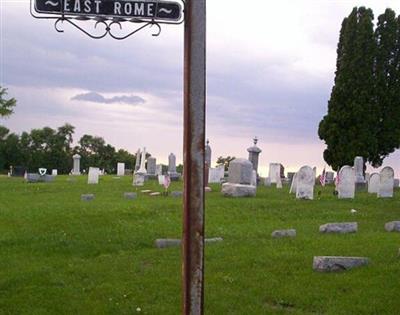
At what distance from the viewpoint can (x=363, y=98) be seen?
3503 cm

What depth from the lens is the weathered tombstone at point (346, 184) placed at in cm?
2148

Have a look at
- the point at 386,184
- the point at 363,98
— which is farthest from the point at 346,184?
the point at 363,98

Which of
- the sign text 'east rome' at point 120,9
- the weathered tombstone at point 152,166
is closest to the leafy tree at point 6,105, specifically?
the weathered tombstone at point 152,166

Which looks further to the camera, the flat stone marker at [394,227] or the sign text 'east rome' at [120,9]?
the flat stone marker at [394,227]

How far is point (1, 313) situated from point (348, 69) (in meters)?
31.2

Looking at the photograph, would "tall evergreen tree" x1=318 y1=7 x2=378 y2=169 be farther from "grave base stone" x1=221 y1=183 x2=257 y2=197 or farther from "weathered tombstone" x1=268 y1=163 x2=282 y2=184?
"grave base stone" x1=221 y1=183 x2=257 y2=197

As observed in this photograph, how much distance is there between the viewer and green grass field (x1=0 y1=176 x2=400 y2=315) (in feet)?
25.3

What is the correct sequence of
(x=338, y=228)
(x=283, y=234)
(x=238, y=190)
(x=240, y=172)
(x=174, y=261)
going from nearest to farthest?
1. (x=174, y=261)
2. (x=283, y=234)
3. (x=338, y=228)
4. (x=238, y=190)
5. (x=240, y=172)

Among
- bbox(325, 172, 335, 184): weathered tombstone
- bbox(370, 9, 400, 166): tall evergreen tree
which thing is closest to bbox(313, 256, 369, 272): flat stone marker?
bbox(325, 172, 335, 184): weathered tombstone

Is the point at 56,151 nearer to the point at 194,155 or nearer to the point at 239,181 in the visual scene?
the point at 239,181

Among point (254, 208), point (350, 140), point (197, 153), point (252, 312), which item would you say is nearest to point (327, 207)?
point (254, 208)

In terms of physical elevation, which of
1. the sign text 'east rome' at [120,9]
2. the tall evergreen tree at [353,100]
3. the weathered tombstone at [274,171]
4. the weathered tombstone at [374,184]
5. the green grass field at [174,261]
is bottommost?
the green grass field at [174,261]

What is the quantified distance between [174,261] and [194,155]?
6.10 m

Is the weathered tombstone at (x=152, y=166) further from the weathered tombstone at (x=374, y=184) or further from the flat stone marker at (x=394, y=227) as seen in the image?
the flat stone marker at (x=394, y=227)
